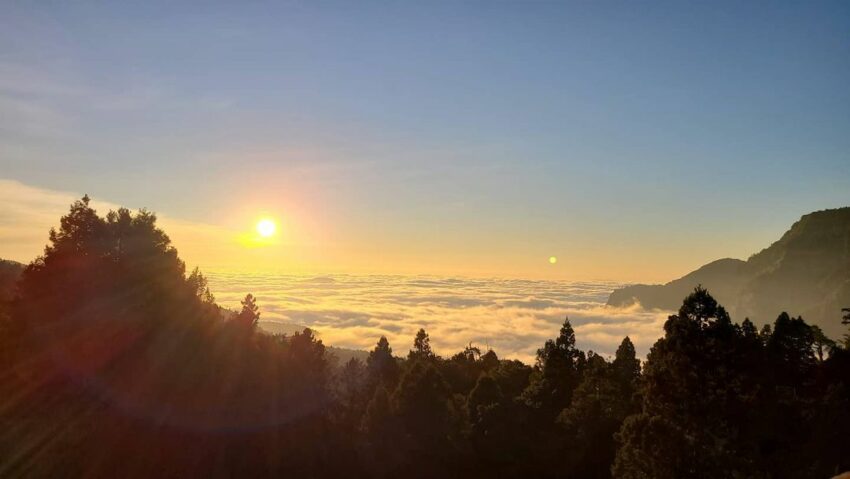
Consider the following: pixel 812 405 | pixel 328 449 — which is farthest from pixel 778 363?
pixel 328 449

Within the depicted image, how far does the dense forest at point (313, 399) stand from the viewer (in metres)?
24.5

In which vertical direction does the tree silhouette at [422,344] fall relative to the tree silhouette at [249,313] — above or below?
below

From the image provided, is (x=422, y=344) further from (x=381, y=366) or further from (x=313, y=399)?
(x=313, y=399)

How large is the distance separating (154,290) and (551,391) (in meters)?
38.2

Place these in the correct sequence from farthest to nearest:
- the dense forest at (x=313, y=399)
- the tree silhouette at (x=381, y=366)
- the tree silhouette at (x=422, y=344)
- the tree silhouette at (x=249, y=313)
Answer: the tree silhouette at (x=422, y=344)
the tree silhouette at (x=381, y=366)
the tree silhouette at (x=249, y=313)
the dense forest at (x=313, y=399)

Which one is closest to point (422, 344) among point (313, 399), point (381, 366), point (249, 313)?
point (381, 366)

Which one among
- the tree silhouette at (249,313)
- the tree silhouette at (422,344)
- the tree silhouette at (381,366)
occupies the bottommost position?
the tree silhouette at (381,366)

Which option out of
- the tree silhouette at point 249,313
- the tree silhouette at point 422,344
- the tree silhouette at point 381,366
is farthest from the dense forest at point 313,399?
the tree silhouette at point 422,344

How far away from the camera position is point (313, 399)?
50625 millimetres

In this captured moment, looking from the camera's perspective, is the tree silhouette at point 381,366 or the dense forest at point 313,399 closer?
the dense forest at point 313,399

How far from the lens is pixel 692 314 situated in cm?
2558

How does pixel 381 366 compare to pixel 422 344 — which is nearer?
pixel 381 366

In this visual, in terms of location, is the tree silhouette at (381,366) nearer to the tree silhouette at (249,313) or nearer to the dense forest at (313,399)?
the dense forest at (313,399)

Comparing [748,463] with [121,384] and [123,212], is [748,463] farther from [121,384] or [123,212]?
[123,212]
